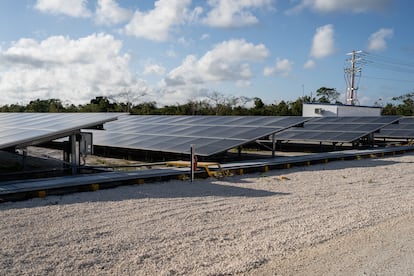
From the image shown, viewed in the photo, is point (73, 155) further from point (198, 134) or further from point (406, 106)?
point (406, 106)

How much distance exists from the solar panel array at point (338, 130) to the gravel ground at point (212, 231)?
10.5m

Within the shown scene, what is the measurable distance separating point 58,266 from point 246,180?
743cm

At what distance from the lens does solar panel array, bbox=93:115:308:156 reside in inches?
585

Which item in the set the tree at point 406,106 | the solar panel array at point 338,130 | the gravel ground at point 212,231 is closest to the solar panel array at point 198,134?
the solar panel array at point 338,130

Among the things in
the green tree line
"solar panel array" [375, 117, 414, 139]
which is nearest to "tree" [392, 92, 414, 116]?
the green tree line

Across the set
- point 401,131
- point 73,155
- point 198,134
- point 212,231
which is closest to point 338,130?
point 401,131

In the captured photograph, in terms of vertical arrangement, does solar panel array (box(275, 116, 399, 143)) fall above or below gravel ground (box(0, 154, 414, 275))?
above

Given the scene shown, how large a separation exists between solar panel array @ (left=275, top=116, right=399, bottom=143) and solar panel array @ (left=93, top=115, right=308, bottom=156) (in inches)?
148

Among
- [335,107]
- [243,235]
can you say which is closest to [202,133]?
[243,235]

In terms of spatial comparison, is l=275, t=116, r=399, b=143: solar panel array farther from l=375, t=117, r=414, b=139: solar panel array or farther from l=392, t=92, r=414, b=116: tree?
l=392, t=92, r=414, b=116: tree

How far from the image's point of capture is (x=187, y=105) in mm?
52562

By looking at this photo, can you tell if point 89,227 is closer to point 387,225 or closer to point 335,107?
point 387,225

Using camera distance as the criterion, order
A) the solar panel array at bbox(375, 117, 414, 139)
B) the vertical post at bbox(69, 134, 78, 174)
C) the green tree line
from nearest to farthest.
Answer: the vertical post at bbox(69, 134, 78, 174)
the solar panel array at bbox(375, 117, 414, 139)
the green tree line

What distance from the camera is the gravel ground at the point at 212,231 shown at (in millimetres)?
5121
